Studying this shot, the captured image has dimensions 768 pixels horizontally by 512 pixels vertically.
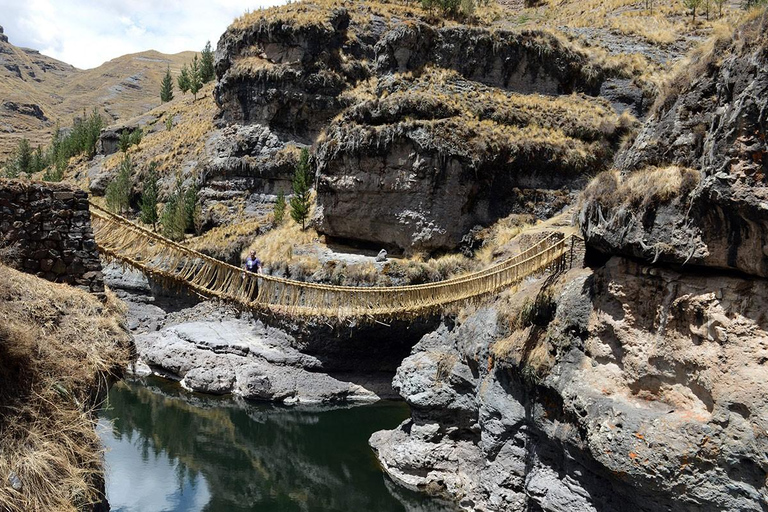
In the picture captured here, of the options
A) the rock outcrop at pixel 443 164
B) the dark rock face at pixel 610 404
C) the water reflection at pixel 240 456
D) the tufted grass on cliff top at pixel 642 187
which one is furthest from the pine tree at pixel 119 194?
the tufted grass on cliff top at pixel 642 187

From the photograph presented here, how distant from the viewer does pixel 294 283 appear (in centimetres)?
1293

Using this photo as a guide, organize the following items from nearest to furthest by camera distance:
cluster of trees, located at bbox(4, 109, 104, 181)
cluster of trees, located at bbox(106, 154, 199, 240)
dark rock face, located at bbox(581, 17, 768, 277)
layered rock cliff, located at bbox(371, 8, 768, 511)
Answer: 1. dark rock face, located at bbox(581, 17, 768, 277)
2. layered rock cliff, located at bbox(371, 8, 768, 511)
3. cluster of trees, located at bbox(106, 154, 199, 240)
4. cluster of trees, located at bbox(4, 109, 104, 181)

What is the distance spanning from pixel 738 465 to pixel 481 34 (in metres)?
19.8

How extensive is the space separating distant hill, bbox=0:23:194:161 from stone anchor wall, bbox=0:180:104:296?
72.5 metres

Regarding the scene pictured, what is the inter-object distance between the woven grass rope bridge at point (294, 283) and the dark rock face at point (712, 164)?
241cm

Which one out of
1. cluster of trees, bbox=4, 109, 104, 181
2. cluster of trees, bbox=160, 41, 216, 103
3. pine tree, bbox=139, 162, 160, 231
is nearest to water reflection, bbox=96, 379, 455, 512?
pine tree, bbox=139, 162, 160, 231

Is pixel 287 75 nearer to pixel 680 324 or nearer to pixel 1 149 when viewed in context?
pixel 680 324

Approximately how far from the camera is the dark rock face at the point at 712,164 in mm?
5879

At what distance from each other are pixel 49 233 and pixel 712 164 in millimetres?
→ 7628

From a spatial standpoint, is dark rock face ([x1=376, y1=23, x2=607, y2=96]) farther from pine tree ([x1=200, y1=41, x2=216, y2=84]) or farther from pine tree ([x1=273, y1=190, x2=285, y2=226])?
pine tree ([x1=200, y1=41, x2=216, y2=84])

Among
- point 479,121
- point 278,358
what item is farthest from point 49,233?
point 479,121

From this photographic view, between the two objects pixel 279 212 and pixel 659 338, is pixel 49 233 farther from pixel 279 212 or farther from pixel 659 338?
pixel 279 212

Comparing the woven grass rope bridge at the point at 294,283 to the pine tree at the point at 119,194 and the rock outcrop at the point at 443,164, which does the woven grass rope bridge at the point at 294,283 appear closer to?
the rock outcrop at the point at 443,164

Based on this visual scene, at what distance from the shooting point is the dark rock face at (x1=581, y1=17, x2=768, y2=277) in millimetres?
5879
